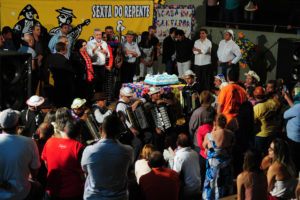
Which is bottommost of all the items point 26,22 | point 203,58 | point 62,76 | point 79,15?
point 62,76

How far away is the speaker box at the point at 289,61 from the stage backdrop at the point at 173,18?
4454 millimetres

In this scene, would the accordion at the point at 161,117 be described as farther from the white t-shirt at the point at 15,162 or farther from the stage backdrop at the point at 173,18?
the stage backdrop at the point at 173,18

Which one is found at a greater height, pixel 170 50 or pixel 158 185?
pixel 170 50

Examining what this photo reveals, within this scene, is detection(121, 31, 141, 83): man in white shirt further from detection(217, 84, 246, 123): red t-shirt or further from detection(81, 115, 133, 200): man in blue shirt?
detection(81, 115, 133, 200): man in blue shirt

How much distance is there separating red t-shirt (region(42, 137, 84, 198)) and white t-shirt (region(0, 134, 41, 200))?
0.44 metres

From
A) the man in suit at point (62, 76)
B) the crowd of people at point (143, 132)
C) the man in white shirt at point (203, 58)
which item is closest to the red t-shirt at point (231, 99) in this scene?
the crowd of people at point (143, 132)

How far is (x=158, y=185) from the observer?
5156 mm

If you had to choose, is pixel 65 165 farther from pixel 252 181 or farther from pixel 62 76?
pixel 62 76

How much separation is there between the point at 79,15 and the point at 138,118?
5.31 meters

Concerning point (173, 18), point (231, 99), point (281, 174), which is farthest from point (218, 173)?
point (173, 18)

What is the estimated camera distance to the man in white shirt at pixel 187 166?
5957 millimetres

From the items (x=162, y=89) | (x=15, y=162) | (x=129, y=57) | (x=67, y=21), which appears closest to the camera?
(x=15, y=162)

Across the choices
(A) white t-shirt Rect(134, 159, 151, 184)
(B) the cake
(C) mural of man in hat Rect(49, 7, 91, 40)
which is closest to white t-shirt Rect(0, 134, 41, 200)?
(A) white t-shirt Rect(134, 159, 151, 184)

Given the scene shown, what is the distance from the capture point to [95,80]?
35.4ft
